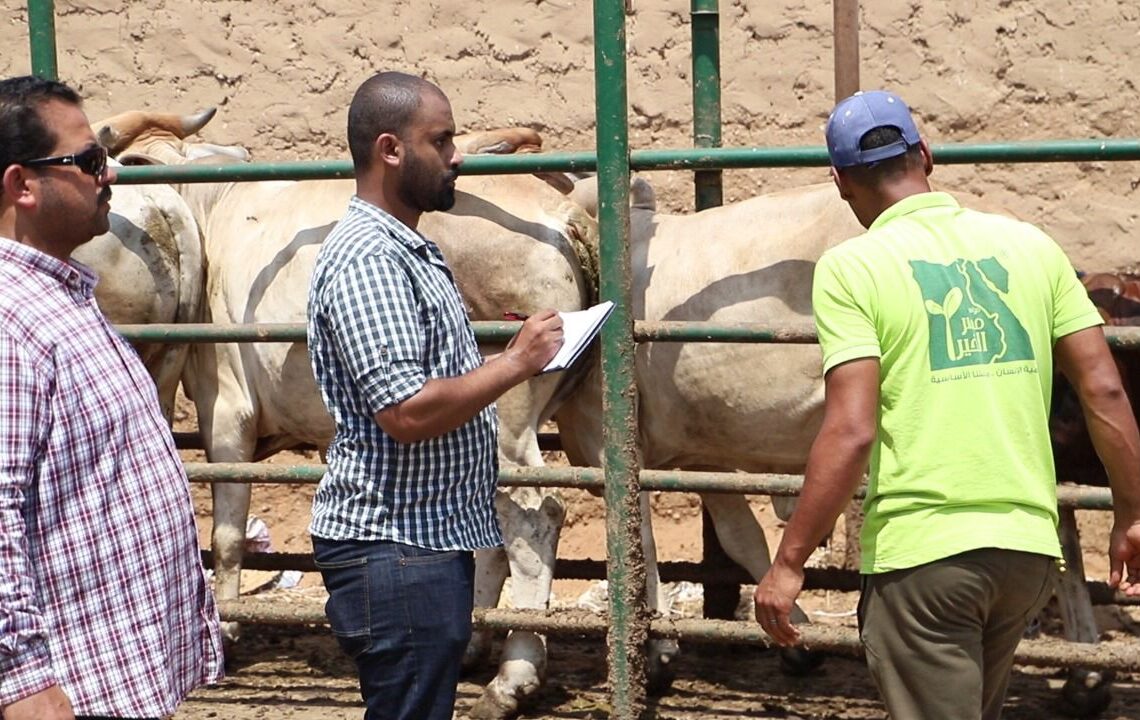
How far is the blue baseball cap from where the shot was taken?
9.83ft

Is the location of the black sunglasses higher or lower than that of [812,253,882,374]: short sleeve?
higher

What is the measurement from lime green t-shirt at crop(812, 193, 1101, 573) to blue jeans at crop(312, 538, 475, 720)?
831 millimetres

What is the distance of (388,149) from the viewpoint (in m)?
3.13

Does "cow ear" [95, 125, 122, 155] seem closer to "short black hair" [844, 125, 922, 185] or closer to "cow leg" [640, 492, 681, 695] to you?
"cow leg" [640, 492, 681, 695]

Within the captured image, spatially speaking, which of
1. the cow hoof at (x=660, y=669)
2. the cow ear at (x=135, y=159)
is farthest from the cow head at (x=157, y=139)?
the cow hoof at (x=660, y=669)

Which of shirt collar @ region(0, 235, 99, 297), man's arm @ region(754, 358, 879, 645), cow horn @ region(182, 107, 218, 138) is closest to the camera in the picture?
shirt collar @ region(0, 235, 99, 297)

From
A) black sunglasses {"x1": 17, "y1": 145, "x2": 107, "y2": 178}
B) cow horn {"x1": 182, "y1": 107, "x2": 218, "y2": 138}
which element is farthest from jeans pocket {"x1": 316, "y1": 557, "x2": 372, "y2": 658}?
cow horn {"x1": 182, "y1": 107, "x2": 218, "y2": 138}

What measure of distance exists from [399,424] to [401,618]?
0.40 m

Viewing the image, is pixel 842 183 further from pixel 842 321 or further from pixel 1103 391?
pixel 1103 391

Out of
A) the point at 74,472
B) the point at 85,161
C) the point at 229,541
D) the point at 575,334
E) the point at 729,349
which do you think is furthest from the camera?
the point at 229,541

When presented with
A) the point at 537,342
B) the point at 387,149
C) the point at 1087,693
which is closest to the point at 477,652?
the point at 1087,693

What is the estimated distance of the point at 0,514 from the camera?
2.36m

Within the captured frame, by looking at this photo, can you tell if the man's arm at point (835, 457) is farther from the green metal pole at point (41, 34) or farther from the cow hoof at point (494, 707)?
the green metal pole at point (41, 34)

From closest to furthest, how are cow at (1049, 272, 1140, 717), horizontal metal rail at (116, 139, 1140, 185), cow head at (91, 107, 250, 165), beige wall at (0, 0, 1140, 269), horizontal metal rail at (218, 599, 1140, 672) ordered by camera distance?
1. horizontal metal rail at (116, 139, 1140, 185)
2. horizontal metal rail at (218, 599, 1140, 672)
3. cow at (1049, 272, 1140, 717)
4. cow head at (91, 107, 250, 165)
5. beige wall at (0, 0, 1140, 269)
